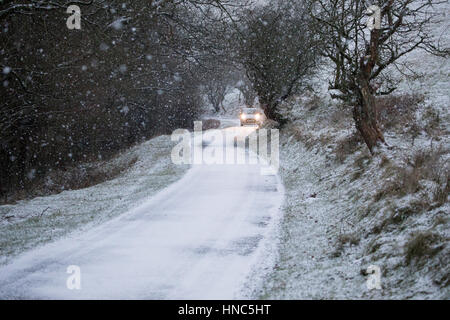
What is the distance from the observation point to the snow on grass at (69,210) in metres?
8.65

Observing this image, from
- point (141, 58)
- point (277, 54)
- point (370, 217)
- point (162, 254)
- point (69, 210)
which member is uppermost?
point (277, 54)

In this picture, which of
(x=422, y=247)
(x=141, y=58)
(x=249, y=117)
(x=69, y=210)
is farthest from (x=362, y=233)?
(x=249, y=117)

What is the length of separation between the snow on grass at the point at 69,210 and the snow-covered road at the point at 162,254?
19.6 inches

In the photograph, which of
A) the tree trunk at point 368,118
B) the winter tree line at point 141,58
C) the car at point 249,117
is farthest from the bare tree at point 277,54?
the tree trunk at point 368,118

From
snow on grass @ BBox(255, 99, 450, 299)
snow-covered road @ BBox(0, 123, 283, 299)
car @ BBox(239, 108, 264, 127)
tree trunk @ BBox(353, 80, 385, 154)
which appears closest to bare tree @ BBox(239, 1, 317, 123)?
car @ BBox(239, 108, 264, 127)

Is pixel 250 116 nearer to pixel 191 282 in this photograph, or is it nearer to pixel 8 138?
pixel 8 138

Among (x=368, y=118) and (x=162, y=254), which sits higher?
(x=368, y=118)

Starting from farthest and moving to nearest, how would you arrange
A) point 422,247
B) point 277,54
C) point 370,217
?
point 277,54 < point 370,217 < point 422,247

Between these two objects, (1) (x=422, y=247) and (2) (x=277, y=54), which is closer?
(1) (x=422, y=247)

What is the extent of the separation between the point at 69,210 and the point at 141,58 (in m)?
13.9

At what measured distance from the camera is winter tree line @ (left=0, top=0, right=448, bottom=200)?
12.3 m

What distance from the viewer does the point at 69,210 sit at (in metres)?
11.2

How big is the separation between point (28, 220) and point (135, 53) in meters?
14.5

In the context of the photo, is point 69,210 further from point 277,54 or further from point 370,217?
point 277,54
